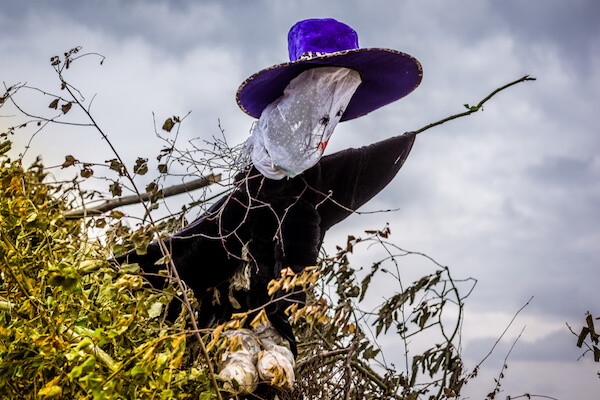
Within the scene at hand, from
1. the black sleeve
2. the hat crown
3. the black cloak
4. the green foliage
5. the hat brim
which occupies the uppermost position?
the hat crown

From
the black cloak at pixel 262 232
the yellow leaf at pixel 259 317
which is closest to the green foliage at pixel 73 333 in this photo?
the yellow leaf at pixel 259 317

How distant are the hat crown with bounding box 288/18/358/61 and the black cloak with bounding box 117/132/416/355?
1.11 ft

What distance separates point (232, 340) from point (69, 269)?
16.5 inches

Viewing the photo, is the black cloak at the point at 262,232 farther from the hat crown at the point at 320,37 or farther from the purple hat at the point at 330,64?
the hat crown at the point at 320,37

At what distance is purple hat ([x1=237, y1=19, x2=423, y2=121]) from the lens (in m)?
2.06

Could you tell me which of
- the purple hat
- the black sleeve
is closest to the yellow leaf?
the black sleeve

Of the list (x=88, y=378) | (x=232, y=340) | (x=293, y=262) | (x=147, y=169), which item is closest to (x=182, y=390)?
(x=232, y=340)

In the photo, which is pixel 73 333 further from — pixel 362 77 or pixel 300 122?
pixel 362 77

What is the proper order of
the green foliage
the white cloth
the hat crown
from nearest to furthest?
the green foliage
the white cloth
the hat crown

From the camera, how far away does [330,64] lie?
206 centimetres

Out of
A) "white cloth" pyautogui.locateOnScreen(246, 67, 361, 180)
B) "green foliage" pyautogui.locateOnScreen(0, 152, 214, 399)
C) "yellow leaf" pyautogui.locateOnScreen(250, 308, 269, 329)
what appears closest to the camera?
"green foliage" pyautogui.locateOnScreen(0, 152, 214, 399)

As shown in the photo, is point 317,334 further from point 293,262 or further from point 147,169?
point 147,169

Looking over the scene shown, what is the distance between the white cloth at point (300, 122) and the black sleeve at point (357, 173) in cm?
12

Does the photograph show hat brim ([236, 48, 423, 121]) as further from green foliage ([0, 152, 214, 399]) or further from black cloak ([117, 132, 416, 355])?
green foliage ([0, 152, 214, 399])
